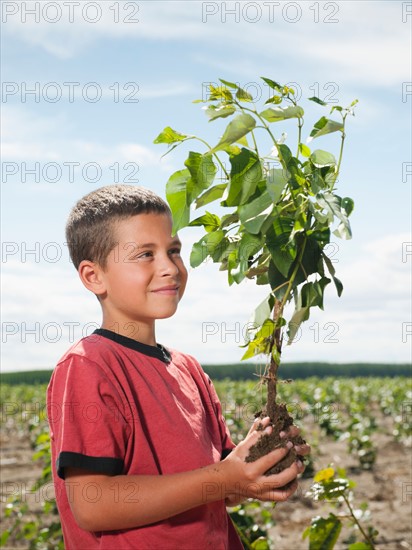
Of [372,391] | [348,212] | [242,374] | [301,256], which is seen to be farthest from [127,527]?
[242,374]

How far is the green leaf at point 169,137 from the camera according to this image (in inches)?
65.0

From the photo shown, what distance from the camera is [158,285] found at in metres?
1.78

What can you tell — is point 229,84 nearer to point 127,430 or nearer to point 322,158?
point 322,158

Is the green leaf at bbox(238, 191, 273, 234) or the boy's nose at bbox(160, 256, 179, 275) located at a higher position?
the green leaf at bbox(238, 191, 273, 234)

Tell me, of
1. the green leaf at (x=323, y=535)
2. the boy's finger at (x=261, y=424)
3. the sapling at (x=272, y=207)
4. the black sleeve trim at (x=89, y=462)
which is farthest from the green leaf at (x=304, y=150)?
the green leaf at (x=323, y=535)

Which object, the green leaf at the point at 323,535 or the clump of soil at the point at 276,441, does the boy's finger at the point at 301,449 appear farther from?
the green leaf at the point at 323,535

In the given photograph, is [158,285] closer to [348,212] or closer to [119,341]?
[119,341]

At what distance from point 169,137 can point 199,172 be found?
0.40ft

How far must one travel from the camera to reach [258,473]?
157 centimetres

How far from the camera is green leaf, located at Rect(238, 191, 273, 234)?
1599 millimetres

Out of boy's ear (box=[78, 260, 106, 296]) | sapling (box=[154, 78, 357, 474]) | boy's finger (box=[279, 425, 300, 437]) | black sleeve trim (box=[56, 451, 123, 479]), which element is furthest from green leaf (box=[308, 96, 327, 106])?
black sleeve trim (box=[56, 451, 123, 479])

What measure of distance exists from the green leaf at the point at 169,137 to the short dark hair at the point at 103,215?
0.21 meters

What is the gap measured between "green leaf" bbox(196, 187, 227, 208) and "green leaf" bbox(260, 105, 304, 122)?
0.63ft

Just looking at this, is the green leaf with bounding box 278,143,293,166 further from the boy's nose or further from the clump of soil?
the clump of soil
